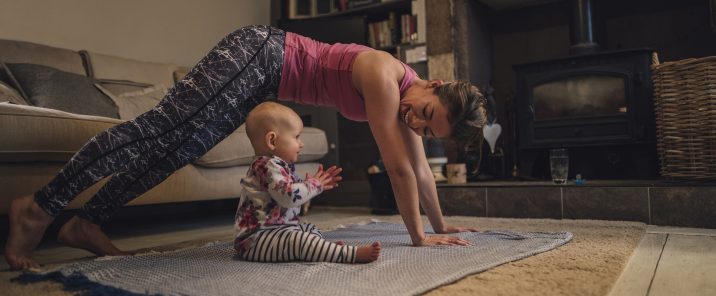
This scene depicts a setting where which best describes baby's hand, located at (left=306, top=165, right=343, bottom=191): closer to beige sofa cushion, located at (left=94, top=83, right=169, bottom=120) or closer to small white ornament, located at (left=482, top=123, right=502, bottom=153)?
beige sofa cushion, located at (left=94, top=83, right=169, bottom=120)

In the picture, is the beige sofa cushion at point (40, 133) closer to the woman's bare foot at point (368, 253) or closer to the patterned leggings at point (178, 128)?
the patterned leggings at point (178, 128)

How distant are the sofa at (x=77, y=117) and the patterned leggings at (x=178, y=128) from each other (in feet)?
1.32

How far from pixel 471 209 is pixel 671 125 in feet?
3.07

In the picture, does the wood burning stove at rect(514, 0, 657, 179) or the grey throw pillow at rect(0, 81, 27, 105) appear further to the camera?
the wood burning stove at rect(514, 0, 657, 179)

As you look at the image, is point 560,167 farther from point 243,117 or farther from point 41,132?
point 41,132

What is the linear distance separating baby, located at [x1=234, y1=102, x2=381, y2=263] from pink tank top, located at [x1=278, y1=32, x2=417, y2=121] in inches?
5.4

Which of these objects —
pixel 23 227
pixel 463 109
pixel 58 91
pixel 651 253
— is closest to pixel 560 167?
pixel 651 253

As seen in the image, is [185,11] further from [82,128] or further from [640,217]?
[640,217]

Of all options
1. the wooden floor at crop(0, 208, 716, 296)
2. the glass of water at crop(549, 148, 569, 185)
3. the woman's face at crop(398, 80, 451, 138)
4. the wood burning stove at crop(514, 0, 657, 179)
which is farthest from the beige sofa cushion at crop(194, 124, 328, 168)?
the wood burning stove at crop(514, 0, 657, 179)

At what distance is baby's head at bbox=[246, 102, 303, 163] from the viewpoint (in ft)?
4.30

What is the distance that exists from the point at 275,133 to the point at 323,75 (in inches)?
10.0

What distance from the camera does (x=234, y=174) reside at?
230 centimetres

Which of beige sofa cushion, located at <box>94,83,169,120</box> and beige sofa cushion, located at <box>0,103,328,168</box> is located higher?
beige sofa cushion, located at <box>94,83,169,120</box>

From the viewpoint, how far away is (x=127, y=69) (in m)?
2.72
